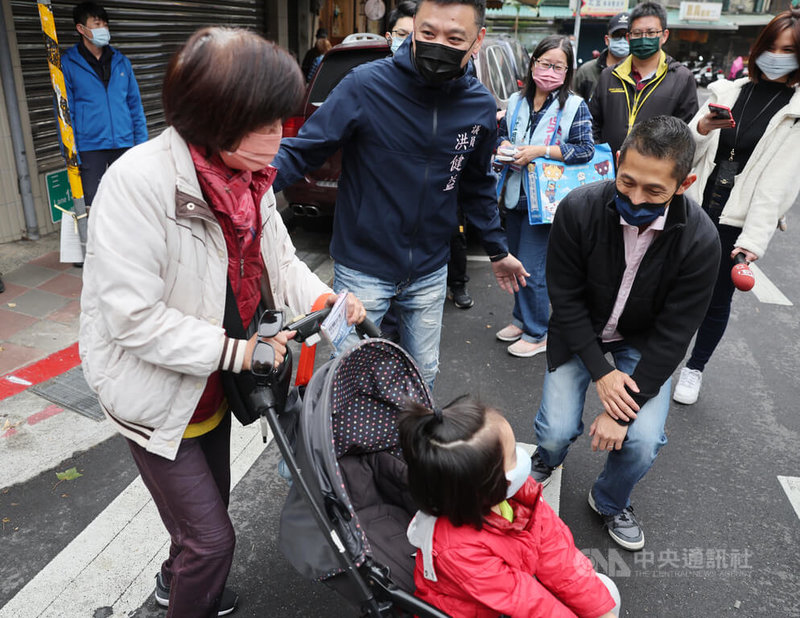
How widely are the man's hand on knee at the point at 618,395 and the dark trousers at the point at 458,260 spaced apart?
269 centimetres

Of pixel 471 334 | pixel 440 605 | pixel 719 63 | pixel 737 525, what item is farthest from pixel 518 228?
pixel 719 63

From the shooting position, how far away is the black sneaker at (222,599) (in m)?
2.44

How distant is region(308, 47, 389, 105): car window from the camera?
5977 millimetres

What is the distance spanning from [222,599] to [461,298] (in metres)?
3.44

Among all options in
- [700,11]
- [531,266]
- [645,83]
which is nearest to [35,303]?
[531,266]

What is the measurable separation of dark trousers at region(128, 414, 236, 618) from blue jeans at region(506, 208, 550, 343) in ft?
9.66

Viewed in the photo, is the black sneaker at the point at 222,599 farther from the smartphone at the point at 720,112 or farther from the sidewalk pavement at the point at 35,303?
the smartphone at the point at 720,112

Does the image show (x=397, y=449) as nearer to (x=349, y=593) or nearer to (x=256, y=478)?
(x=349, y=593)

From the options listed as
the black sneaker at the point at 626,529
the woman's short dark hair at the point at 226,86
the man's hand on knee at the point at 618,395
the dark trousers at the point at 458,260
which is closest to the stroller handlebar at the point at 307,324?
the woman's short dark hair at the point at 226,86

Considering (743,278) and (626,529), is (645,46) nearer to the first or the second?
(743,278)

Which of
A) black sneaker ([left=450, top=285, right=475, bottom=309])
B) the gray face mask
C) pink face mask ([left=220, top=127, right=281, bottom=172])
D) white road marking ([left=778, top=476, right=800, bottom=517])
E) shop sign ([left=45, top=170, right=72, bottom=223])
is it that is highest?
the gray face mask

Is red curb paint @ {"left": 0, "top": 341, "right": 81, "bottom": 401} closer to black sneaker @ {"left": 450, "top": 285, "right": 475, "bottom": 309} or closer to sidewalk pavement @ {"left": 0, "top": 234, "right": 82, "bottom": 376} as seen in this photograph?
sidewalk pavement @ {"left": 0, "top": 234, "right": 82, "bottom": 376}

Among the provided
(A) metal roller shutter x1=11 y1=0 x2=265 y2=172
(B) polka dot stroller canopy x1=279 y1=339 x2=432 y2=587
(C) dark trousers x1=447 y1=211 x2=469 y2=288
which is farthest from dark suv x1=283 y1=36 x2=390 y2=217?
(B) polka dot stroller canopy x1=279 y1=339 x2=432 y2=587

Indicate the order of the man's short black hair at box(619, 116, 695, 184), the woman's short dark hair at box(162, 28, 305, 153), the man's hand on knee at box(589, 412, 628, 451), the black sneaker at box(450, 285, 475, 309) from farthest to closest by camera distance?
1. the black sneaker at box(450, 285, 475, 309)
2. the man's hand on knee at box(589, 412, 628, 451)
3. the man's short black hair at box(619, 116, 695, 184)
4. the woman's short dark hair at box(162, 28, 305, 153)
